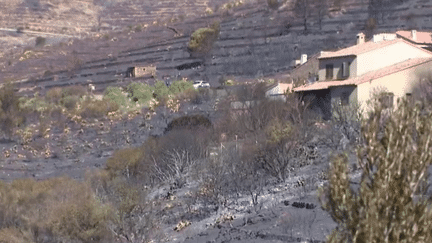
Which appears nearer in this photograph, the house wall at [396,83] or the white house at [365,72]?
the house wall at [396,83]

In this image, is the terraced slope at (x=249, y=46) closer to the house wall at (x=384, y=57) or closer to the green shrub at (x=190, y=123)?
the green shrub at (x=190, y=123)

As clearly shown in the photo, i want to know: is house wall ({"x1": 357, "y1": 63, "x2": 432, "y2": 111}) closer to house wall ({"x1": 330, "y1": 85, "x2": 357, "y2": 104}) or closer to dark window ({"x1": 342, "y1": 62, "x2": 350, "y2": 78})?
house wall ({"x1": 330, "y1": 85, "x2": 357, "y2": 104})

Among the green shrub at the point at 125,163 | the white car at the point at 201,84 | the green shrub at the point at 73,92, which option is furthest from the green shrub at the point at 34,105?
the green shrub at the point at 125,163

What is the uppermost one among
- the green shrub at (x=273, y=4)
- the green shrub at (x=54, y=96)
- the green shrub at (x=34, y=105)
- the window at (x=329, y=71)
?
the green shrub at (x=273, y=4)

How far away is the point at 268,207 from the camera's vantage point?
91.4 ft

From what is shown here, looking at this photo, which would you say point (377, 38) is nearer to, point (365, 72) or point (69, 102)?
point (365, 72)

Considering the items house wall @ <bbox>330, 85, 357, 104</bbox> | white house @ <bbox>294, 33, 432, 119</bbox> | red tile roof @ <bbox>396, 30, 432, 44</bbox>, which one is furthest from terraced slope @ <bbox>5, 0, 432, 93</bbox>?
house wall @ <bbox>330, 85, 357, 104</bbox>

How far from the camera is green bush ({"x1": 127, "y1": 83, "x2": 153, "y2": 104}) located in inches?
2579

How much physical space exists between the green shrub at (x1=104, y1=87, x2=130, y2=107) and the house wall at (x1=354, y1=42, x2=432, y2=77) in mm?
27018

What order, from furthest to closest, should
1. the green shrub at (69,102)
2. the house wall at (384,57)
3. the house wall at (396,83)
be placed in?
the green shrub at (69,102) → the house wall at (384,57) → the house wall at (396,83)

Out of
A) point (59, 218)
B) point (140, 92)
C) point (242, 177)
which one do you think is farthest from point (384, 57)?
point (140, 92)

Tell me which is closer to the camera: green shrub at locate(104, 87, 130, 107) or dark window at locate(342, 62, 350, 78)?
dark window at locate(342, 62, 350, 78)

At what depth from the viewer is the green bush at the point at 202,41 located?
259 ft

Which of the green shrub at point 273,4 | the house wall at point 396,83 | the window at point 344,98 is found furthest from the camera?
the green shrub at point 273,4
